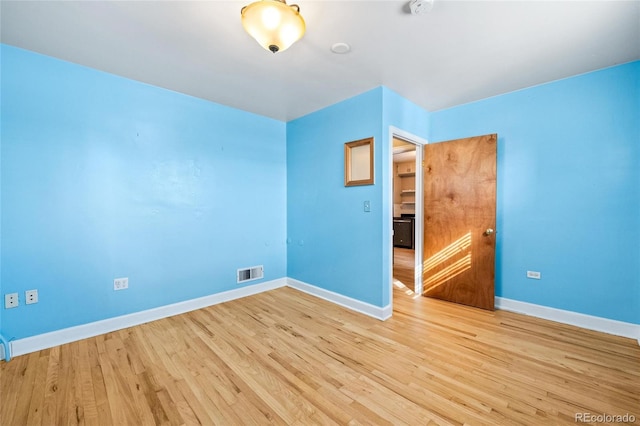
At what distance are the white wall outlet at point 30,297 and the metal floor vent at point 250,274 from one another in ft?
6.00

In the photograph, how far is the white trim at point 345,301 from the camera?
2.75 meters

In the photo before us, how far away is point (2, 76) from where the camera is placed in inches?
79.6

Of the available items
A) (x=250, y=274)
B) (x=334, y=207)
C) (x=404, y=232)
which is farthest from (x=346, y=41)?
(x=404, y=232)

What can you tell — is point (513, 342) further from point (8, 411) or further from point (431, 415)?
point (8, 411)

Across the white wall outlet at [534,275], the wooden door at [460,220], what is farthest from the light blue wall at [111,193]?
the white wall outlet at [534,275]

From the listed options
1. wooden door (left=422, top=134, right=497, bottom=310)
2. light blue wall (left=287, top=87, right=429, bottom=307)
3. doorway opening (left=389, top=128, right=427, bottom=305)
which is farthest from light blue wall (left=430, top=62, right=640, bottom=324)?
light blue wall (left=287, top=87, right=429, bottom=307)

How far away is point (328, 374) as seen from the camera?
1.84m

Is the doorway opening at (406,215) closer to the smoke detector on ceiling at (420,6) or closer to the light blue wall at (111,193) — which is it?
the smoke detector on ceiling at (420,6)

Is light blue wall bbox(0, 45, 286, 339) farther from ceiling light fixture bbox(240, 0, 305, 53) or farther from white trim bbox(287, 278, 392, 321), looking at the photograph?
ceiling light fixture bbox(240, 0, 305, 53)

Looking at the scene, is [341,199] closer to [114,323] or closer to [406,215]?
[114,323]

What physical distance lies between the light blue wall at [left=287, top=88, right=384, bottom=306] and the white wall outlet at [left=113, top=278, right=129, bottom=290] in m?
2.01

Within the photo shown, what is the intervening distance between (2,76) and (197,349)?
8.88 ft

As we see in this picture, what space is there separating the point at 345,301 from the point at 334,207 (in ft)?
3.82

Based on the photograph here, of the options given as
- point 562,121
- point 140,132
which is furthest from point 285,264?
point 562,121
